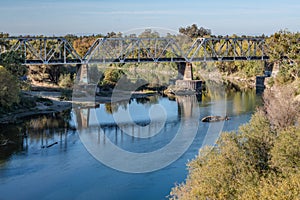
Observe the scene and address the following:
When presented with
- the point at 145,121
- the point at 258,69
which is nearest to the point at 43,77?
the point at 145,121

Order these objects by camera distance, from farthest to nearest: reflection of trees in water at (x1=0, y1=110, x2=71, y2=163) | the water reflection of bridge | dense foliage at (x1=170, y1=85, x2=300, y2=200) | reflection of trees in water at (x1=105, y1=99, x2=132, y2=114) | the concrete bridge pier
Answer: the concrete bridge pier < reflection of trees in water at (x1=105, y1=99, x2=132, y2=114) < the water reflection of bridge < reflection of trees in water at (x1=0, y1=110, x2=71, y2=163) < dense foliage at (x1=170, y1=85, x2=300, y2=200)

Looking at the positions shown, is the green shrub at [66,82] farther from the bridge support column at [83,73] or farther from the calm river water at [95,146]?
the calm river water at [95,146]

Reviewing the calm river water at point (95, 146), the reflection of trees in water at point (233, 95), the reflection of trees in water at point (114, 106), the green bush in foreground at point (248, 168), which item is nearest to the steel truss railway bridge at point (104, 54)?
the reflection of trees in water at point (233, 95)

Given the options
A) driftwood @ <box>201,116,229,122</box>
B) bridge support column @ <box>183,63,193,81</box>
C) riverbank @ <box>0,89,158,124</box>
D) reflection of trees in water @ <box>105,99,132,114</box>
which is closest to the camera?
driftwood @ <box>201,116,229,122</box>

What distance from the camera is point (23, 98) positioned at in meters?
47.2

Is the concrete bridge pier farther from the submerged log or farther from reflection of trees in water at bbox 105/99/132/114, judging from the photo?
the submerged log

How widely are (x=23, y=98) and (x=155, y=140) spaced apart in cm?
1916

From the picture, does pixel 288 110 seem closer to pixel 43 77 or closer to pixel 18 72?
pixel 18 72

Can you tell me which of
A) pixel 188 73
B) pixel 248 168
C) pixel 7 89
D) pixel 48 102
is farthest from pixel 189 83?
pixel 248 168

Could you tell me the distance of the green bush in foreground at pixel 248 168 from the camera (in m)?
15.6

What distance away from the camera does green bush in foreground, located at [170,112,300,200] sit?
51.2 ft

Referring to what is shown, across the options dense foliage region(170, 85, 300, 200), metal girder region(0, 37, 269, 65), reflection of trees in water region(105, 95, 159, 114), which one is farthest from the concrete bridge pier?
dense foliage region(170, 85, 300, 200)

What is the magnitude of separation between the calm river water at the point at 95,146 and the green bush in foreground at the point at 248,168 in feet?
15.2

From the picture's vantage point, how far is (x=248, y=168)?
18438mm
